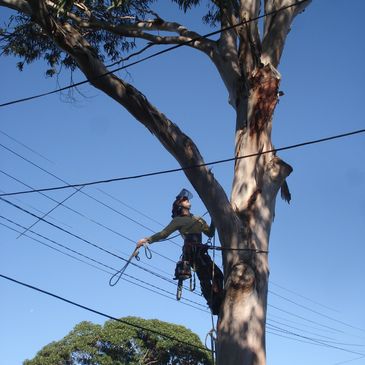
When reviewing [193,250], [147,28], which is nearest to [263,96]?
[193,250]

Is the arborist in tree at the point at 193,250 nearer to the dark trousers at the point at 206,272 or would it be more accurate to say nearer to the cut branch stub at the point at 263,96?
the dark trousers at the point at 206,272

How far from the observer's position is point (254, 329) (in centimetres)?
438

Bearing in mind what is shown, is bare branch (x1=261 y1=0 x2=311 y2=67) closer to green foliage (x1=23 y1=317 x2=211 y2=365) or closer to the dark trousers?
the dark trousers

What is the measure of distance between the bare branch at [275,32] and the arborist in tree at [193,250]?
5.26ft

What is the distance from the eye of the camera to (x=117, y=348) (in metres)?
19.5

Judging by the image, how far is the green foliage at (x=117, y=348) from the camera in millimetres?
19438

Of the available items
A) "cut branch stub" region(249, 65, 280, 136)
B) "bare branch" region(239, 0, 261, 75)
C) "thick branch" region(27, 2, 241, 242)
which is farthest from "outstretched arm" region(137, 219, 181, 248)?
"bare branch" region(239, 0, 261, 75)

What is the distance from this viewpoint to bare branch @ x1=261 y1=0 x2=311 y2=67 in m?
6.08

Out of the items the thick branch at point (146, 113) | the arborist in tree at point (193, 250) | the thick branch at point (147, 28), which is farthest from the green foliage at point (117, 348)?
the thick branch at point (146, 113)

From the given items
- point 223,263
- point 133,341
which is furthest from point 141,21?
point 133,341

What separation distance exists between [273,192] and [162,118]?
1155 millimetres

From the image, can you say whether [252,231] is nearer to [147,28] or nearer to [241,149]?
[241,149]

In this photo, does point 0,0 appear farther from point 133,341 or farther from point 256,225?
point 133,341

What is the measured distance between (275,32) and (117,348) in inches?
599
